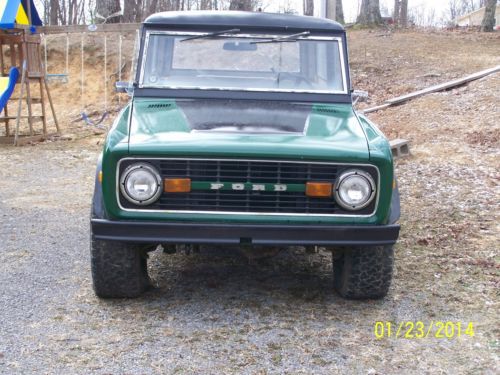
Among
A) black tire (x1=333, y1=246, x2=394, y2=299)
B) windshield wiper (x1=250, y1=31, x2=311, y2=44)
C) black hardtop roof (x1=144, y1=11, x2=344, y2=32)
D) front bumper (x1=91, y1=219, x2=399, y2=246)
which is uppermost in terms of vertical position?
black hardtop roof (x1=144, y1=11, x2=344, y2=32)

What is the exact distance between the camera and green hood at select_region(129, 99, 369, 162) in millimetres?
3611

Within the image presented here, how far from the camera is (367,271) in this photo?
402cm

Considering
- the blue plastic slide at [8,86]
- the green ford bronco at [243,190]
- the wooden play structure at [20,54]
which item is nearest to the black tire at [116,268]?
Answer: the green ford bronco at [243,190]

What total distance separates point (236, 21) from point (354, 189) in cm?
187

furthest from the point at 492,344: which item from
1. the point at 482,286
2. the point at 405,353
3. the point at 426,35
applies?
the point at 426,35

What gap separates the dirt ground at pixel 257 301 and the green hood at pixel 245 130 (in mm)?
1067

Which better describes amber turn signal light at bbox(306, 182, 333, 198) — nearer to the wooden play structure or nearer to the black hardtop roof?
the black hardtop roof

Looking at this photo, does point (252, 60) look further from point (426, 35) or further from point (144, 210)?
point (426, 35)

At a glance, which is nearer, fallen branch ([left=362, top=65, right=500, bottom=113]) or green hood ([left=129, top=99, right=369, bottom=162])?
green hood ([left=129, top=99, right=369, bottom=162])

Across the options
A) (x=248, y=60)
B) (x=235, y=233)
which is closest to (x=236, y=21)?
(x=248, y=60)

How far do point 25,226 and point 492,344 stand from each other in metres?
4.43

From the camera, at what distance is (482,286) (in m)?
4.52
